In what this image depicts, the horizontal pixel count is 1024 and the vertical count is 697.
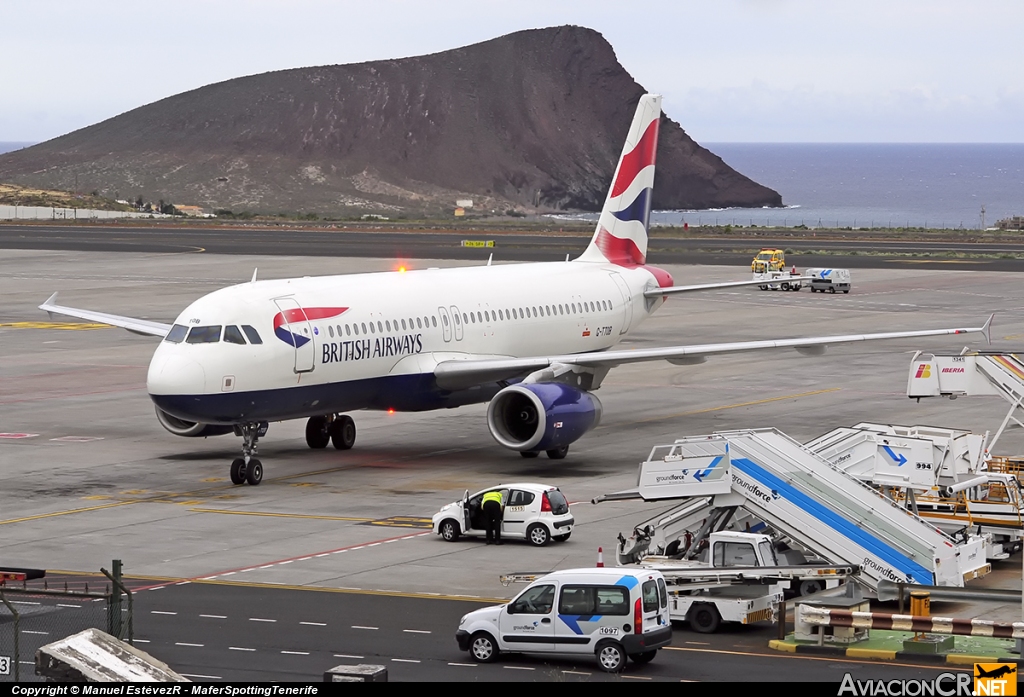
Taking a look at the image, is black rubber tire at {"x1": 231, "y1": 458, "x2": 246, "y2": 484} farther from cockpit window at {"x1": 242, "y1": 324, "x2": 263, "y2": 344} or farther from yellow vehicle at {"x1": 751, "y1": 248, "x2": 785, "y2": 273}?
yellow vehicle at {"x1": 751, "y1": 248, "x2": 785, "y2": 273}

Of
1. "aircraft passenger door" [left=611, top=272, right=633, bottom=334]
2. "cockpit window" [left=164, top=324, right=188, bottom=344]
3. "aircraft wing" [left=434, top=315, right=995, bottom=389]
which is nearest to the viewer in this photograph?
"cockpit window" [left=164, top=324, right=188, bottom=344]

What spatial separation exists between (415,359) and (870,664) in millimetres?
22225

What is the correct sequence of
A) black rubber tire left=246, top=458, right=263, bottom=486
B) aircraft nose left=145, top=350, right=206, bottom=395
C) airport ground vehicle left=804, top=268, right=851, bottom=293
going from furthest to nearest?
airport ground vehicle left=804, top=268, right=851, bottom=293
black rubber tire left=246, top=458, right=263, bottom=486
aircraft nose left=145, top=350, right=206, bottom=395

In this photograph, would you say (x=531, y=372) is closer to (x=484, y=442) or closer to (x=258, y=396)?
(x=484, y=442)

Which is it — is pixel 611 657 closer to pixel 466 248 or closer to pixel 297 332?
pixel 297 332

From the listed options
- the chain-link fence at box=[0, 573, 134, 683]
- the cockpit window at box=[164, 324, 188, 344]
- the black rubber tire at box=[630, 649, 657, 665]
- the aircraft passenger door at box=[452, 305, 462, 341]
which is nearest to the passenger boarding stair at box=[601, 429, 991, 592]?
the black rubber tire at box=[630, 649, 657, 665]

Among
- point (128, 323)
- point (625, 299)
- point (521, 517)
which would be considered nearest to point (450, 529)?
point (521, 517)

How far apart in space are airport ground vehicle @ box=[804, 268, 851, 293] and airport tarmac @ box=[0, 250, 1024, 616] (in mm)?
11641

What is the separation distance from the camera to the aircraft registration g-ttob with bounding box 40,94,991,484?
130ft

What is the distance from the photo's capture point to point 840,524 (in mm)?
28656

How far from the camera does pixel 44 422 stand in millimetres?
50875

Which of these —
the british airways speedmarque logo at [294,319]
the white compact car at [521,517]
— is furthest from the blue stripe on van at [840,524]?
the british airways speedmarque logo at [294,319]

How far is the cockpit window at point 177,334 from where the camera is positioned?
3981cm

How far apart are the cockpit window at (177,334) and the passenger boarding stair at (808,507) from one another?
1512 cm
